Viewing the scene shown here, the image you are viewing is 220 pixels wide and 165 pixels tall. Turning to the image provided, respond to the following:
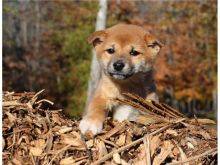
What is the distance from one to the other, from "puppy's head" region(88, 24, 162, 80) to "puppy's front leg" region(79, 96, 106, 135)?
1.82 feet

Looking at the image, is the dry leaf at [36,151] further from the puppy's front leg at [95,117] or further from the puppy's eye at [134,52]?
the puppy's eye at [134,52]

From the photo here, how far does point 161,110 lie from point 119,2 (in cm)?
2449

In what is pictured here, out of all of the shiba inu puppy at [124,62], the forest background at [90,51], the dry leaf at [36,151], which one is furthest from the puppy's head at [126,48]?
the forest background at [90,51]

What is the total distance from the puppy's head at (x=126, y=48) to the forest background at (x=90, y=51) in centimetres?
1801

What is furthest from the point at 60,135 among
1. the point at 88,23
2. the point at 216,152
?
the point at 88,23

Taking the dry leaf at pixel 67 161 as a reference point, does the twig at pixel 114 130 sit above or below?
above

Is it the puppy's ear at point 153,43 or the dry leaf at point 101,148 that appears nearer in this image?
the dry leaf at point 101,148

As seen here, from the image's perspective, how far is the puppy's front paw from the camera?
12.5 feet

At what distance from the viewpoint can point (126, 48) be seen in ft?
18.5

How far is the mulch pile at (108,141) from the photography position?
362 centimetres

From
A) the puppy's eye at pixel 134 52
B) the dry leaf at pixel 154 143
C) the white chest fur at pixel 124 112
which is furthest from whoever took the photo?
the puppy's eye at pixel 134 52

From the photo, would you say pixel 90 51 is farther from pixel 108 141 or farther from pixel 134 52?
pixel 108 141

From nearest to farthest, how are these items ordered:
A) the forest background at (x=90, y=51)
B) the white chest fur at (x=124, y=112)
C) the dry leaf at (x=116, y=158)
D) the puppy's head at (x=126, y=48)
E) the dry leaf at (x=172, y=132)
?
the dry leaf at (x=116, y=158)
the dry leaf at (x=172, y=132)
the white chest fur at (x=124, y=112)
the puppy's head at (x=126, y=48)
the forest background at (x=90, y=51)

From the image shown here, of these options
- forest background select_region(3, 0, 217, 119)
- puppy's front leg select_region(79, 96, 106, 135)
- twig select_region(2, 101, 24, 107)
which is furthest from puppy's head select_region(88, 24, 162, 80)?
forest background select_region(3, 0, 217, 119)
